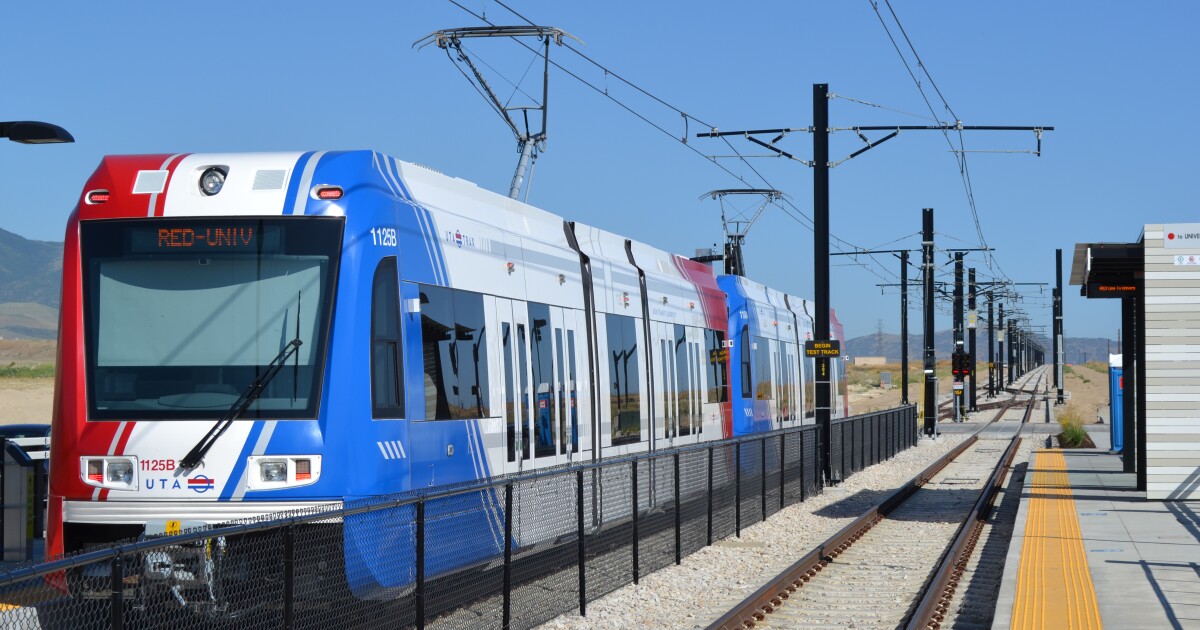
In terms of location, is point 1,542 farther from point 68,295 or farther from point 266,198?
point 266,198

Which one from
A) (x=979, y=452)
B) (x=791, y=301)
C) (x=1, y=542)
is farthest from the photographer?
(x=979, y=452)

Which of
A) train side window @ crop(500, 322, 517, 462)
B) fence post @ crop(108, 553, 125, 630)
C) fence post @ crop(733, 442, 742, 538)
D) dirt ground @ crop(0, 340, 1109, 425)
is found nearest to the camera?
fence post @ crop(108, 553, 125, 630)

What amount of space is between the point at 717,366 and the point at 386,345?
40.8 ft

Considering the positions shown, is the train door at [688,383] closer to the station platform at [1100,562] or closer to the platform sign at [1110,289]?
the station platform at [1100,562]

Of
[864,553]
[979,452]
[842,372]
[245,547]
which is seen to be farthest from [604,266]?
[979,452]

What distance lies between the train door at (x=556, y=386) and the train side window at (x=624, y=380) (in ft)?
3.89

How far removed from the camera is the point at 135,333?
10.0 m

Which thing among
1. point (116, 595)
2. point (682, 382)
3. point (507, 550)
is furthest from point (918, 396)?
point (116, 595)

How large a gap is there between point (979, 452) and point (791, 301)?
1251 cm

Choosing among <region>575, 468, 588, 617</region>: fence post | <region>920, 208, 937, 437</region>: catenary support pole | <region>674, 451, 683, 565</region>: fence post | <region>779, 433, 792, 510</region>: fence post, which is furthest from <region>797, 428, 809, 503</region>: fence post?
<region>920, 208, 937, 437</region>: catenary support pole

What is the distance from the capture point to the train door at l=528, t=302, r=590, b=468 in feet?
43.8

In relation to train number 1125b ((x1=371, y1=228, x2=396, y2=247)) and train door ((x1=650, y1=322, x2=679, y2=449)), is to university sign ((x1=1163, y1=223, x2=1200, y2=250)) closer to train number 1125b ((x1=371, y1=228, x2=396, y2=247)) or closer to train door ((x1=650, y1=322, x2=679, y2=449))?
train door ((x1=650, y1=322, x2=679, y2=449))

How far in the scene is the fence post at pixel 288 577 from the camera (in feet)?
25.1

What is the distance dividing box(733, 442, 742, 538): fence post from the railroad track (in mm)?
1288
